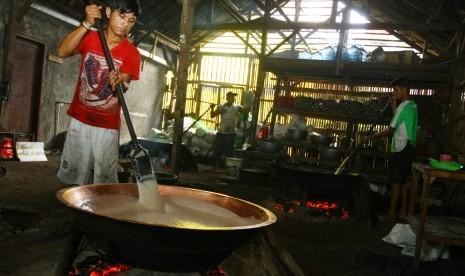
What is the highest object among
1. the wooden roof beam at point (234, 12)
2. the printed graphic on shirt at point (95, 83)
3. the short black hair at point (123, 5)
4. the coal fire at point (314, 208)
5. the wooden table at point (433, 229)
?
the wooden roof beam at point (234, 12)

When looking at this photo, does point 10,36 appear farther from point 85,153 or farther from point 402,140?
point 402,140

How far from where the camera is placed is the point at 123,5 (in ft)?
9.30

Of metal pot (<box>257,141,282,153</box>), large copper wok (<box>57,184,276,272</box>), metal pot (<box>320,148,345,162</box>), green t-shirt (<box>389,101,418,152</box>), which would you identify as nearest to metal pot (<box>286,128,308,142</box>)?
metal pot (<box>257,141,282,153</box>)

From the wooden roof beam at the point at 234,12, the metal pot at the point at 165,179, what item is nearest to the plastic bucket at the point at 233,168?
the metal pot at the point at 165,179

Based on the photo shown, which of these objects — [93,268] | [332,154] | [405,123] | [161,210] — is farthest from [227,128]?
[161,210]

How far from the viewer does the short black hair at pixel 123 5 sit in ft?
9.28

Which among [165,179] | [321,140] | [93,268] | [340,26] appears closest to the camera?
[93,268]

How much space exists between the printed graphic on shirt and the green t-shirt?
16.3 feet

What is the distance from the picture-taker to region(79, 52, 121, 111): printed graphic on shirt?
2.97 metres

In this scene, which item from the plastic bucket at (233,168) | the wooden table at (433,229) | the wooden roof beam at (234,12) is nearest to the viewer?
the wooden table at (433,229)

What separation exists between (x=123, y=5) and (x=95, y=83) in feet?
2.14

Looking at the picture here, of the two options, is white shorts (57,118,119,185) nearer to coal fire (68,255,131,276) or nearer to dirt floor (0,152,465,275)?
coal fire (68,255,131,276)

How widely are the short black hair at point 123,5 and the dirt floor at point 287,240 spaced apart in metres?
1.98

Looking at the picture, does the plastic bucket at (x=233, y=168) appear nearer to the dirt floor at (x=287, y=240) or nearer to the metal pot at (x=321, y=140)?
the metal pot at (x=321, y=140)
